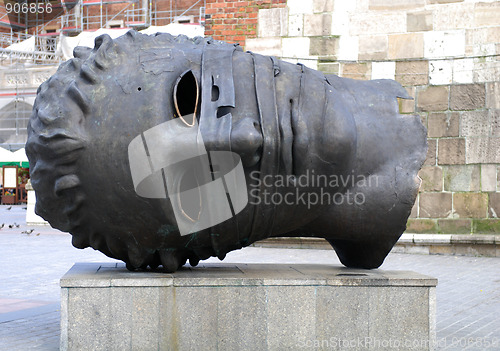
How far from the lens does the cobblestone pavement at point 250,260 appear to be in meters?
4.64

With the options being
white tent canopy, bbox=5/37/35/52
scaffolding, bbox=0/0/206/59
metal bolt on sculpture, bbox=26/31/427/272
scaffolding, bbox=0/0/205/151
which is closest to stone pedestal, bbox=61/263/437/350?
metal bolt on sculpture, bbox=26/31/427/272

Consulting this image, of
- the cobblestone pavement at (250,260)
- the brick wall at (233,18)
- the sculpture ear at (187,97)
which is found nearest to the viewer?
the sculpture ear at (187,97)

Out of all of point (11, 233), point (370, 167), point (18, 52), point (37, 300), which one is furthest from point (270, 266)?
point (18, 52)

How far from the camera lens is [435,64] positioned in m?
9.84

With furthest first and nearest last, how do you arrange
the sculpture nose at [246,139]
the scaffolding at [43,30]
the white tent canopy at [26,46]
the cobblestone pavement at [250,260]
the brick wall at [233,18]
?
the white tent canopy at [26,46], the scaffolding at [43,30], the brick wall at [233,18], the cobblestone pavement at [250,260], the sculpture nose at [246,139]

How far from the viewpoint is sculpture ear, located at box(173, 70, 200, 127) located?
3.84 m

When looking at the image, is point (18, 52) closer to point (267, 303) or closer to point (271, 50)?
point (271, 50)

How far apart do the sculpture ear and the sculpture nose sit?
0.91 feet

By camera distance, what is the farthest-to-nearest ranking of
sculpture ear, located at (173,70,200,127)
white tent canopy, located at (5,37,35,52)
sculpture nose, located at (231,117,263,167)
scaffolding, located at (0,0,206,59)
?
scaffolding, located at (0,0,206,59) < white tent canopy, located at (5,37,35,52) < sculpture ear, located at (173,70,200,127) < sculpture nose, located at (231,117,263,167)

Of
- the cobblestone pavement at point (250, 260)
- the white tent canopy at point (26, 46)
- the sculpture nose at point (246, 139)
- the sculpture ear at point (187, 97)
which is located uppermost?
the white tent canopy at point (26, 46)
